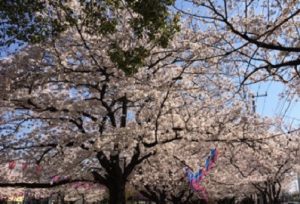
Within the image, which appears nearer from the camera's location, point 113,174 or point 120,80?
point 120,80

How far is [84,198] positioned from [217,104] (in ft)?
115

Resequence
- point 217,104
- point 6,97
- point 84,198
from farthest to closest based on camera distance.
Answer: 1. point 84,198
2. point 217,104
3. point 6,97

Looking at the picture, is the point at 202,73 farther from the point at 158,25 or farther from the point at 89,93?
the point at 158,25

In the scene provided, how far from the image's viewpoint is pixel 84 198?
1816 inches

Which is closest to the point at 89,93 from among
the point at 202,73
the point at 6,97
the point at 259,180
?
the point at 6,97

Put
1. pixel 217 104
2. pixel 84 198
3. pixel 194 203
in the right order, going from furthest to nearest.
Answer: pixel 84 198, pixel 194 203, pixel 217 104

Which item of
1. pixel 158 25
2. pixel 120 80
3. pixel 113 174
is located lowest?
pixel 113 174

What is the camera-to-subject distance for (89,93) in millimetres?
12781

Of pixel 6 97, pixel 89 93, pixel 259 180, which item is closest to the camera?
pixel 6 97

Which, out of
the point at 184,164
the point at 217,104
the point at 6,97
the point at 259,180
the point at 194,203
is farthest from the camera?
the point at 194,203

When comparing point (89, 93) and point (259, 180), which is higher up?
point (89, 93)

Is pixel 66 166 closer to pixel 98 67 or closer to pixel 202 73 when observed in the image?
pixel 98 67

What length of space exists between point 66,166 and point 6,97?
3045mm

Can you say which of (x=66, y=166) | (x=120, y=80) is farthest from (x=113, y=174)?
(x=120, y=80)
